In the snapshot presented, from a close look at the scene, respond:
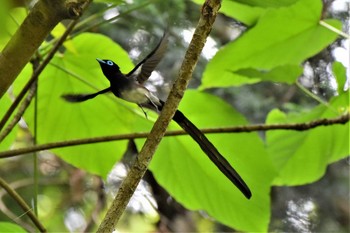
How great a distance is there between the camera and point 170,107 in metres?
0.36

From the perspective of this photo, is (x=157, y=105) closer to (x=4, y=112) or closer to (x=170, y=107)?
(x=170, y=107)

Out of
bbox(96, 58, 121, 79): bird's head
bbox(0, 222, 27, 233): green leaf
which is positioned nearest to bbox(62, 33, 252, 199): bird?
bbox(96, 58, 121, 79): bird's head

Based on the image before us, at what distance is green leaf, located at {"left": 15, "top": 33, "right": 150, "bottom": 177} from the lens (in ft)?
2.41

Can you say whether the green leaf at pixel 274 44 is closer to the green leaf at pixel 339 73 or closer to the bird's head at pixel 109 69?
the green leaf at pixel 339 73

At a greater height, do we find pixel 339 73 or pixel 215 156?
pixel 339 73

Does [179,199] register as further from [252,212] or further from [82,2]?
[82,2]

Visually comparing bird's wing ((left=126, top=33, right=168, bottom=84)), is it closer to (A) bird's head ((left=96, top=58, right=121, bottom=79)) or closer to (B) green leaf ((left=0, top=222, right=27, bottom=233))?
(A) bird's head ((left=96, top=58, right=121, bottom=79))

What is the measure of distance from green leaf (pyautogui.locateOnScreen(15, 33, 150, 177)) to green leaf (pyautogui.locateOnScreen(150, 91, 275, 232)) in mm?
60

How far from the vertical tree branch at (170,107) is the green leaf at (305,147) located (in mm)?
443

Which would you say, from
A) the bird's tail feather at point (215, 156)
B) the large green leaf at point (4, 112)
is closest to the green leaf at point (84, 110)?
the large green leaf at point (4, 112)

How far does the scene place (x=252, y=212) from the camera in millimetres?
724

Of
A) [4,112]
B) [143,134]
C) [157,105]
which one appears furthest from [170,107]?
[4,112]

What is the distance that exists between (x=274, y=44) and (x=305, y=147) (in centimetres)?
17

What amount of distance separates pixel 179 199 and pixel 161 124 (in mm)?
420
